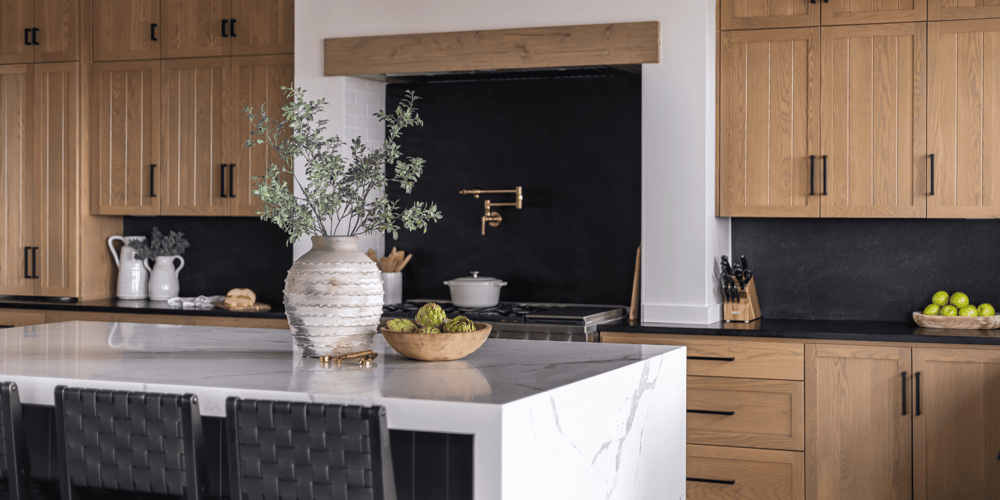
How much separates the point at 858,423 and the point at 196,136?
3478 mm

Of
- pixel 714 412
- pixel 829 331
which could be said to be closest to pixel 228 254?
pixel 714 412

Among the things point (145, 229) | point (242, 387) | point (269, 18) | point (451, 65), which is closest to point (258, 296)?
point (145, 229)

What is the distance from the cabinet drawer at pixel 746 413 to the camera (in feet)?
12.5

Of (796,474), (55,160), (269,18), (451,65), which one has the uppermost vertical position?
(269,18)

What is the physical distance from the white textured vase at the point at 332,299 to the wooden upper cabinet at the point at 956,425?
235cm

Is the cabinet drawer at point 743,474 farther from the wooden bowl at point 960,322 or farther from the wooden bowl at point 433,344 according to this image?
the wooden bowl at point 433,344

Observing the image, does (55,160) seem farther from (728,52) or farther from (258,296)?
(728,52)

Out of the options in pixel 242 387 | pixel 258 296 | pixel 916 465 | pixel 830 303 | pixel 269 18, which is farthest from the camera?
pixel 258 296

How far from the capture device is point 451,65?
14.1ft

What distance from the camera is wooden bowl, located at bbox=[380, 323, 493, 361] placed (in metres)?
2.32

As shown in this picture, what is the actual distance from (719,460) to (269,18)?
3.05 meters

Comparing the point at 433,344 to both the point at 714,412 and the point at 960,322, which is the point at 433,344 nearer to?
the point at 714,412

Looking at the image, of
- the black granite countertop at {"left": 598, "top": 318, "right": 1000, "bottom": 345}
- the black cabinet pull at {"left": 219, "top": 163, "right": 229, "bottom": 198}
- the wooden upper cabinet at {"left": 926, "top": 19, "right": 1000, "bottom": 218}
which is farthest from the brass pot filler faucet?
the wooden upper cabinet at {"left": 926, "top": 19, "right": 1000, "bottom": 218}

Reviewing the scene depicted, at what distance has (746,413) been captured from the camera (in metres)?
3.86
